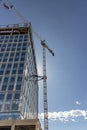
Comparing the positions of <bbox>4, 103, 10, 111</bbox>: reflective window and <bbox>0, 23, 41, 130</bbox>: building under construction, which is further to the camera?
<bbox>4, 103, 10, 111</bbox>: reflective window

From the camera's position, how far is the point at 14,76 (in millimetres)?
87438

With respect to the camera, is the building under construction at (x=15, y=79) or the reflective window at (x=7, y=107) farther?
the reflective window at (x=7, y=107)

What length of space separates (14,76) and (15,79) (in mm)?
1819

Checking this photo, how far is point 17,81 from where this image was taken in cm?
8538

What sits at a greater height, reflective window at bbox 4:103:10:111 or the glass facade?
the glass facade

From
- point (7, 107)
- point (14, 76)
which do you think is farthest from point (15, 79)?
point (7, 107)

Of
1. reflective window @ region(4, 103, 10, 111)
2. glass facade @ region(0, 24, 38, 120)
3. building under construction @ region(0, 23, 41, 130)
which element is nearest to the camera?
building under construction @ region(0, 23, 41, 130)

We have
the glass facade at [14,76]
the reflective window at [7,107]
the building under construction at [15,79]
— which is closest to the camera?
the building under construction at [15,79]

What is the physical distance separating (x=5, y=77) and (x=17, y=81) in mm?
6334

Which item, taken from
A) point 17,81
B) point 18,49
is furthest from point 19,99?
point 18,49

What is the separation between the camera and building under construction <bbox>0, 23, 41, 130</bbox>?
59.1 meters

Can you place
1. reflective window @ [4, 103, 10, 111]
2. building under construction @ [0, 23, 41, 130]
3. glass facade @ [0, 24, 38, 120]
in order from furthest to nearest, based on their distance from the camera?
glass facade @ [0, 24, 38, 120]
reflective window @ [4, 103, 10, 111]
building under construction @ [0, 23, 41, 130]

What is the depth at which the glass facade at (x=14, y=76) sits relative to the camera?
7650cm

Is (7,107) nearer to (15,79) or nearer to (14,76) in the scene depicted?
(15,79)
